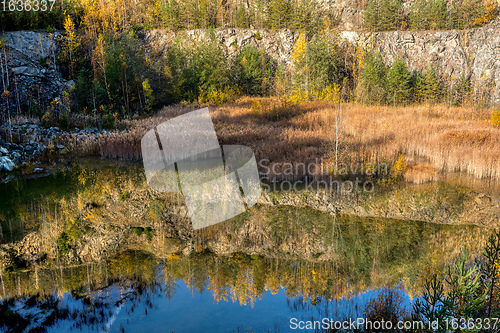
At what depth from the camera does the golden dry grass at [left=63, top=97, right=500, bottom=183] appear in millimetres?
10445

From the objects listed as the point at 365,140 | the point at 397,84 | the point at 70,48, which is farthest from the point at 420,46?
the point at 70,48

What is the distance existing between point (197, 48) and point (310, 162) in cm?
2098

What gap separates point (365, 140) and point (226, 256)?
822 cm

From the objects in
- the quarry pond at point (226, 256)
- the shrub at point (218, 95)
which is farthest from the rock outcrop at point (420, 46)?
the quarry pond at point (226, 256)

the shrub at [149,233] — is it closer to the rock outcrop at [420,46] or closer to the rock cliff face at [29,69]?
the rock cliff face at [29,69]

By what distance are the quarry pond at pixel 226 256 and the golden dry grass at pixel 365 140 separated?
4.37 feet

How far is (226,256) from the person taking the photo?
5836mm

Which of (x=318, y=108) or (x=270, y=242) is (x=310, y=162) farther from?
(x=318, y=108)

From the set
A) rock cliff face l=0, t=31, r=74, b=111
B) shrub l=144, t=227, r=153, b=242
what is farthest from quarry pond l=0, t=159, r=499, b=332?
rock cliff face l=0, t=31, r=74, b=111

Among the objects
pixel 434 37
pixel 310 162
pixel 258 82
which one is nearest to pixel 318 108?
pixel 310 162

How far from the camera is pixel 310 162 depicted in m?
10.5

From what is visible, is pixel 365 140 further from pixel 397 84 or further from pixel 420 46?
pixel 420 46

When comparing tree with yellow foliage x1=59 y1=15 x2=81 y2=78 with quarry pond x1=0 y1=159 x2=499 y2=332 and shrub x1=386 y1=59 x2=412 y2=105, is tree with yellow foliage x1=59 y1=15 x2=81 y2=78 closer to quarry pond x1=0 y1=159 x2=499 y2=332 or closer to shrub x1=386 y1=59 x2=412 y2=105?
quarry pond x1=0 y1=159 x2=499 y2=332

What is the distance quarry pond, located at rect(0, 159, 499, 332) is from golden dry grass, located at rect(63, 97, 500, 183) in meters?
1.33
